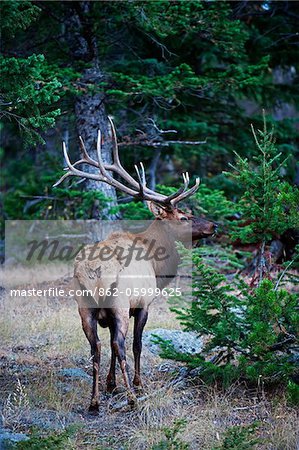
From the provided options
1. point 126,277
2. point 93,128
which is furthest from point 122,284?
point 93,128

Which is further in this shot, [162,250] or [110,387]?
[162,250]

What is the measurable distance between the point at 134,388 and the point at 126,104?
24.0 ft

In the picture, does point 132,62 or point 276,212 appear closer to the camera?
point 276,212

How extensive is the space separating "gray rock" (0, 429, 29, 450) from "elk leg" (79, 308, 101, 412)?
3.03 feet

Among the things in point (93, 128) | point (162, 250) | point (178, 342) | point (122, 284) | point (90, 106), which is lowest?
point (178, 342)

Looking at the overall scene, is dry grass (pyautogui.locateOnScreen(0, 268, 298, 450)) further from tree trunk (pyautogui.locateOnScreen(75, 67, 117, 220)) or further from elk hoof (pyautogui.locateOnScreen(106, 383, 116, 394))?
tree trunk (pyautogui.locateOnScreen(75, 67, 117, 220))

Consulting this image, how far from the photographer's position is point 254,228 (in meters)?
7.01

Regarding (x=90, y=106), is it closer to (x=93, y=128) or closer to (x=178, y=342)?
(x=93, y=128)

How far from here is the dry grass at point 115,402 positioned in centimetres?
555

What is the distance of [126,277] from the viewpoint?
261 inches

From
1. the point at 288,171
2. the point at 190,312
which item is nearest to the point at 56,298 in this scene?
the point at 190,312

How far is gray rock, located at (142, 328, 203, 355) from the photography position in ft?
26.0

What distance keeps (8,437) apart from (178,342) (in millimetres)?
3054

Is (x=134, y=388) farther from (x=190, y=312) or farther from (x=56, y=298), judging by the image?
(x=56, y=298)
